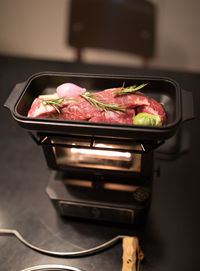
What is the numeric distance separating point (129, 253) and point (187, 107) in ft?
1.73

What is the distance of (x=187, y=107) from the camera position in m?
0.74

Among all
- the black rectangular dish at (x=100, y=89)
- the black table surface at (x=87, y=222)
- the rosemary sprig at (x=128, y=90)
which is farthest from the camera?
the black table surface at (x=87, y=222)

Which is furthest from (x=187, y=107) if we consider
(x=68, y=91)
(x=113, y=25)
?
(x=113, y=25)

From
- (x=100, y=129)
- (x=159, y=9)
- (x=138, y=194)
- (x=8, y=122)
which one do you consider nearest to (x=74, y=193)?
(x=138, y=194)

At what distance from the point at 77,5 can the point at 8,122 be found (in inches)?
36.0

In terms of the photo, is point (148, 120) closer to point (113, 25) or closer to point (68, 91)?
point (68, 91)

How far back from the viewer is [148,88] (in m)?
0.87

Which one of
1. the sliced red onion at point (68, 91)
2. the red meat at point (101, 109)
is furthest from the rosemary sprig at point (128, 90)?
the sliced red onion at point (68, 91)

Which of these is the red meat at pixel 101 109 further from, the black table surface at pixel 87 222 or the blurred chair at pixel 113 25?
the blurred chair at pixel 113 25

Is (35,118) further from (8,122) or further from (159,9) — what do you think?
(159,9)

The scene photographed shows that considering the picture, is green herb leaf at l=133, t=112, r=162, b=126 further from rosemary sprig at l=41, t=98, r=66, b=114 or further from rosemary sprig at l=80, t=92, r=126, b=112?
rosemary sprig at l=41, t=98, r=66, b=114

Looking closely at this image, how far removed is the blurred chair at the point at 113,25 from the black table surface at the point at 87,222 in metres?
0.77

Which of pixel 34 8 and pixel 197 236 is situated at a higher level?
pixel 34 8

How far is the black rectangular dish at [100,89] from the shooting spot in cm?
67
